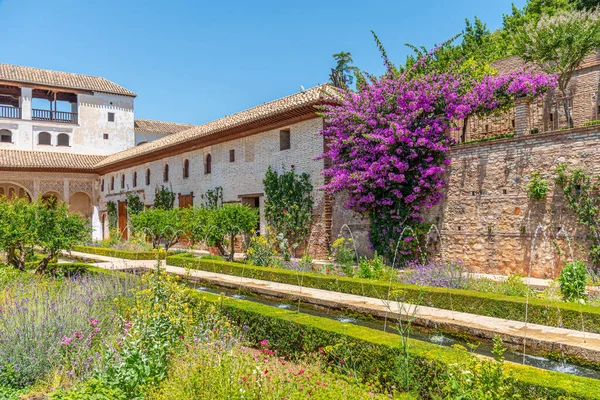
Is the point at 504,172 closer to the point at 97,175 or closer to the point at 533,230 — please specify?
the point at 533,230

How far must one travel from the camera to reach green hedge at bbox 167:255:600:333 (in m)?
5.98

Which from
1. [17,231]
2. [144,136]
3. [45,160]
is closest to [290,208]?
[17,231]

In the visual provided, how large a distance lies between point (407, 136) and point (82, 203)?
26.5m

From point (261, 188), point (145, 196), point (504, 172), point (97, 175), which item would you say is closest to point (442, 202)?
point (504, 172)

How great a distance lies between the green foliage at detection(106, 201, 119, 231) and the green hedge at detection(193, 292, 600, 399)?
72.5 ft

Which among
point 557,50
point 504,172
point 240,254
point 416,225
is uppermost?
point 557,50

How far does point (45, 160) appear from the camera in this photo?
90.2ft

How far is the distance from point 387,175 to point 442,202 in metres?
1.47

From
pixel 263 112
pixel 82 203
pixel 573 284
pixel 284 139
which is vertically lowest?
pixel 573 284

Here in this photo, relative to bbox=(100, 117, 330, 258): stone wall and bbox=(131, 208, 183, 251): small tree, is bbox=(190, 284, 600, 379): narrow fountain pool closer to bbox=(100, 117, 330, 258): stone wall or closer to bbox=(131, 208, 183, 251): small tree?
bbox=(100, 117, 330, 258): stone wall

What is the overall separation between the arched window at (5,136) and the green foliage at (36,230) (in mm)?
23241

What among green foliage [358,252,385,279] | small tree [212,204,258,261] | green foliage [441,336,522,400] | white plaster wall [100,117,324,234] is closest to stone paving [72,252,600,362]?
green foliage [441,336,522,400]

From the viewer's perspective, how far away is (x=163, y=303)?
516 cm

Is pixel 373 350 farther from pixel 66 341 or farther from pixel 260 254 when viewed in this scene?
pixel 260 254
